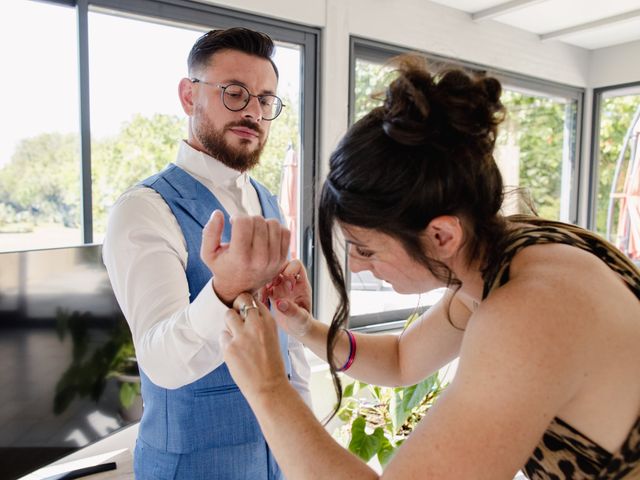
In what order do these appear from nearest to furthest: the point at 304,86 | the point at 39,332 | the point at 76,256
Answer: the point at 39,332 < the point at 76,256 < the point at 304,86

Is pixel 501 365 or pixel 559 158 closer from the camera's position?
pixel 501 365

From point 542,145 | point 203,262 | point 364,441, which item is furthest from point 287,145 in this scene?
point 542,145

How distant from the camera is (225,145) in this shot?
1474mm

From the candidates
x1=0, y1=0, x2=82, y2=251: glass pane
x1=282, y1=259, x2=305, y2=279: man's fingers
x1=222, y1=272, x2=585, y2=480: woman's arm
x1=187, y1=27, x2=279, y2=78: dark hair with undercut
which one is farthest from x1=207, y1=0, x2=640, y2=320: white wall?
x1=222, y1=272, x2=585, y2=480: woman's arm

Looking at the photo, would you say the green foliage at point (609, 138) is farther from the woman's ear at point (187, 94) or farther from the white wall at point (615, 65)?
the woman's ear at point (187, 94)

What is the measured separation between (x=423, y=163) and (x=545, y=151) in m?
4.10

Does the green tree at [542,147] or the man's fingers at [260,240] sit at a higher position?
the green tree at [542,147]

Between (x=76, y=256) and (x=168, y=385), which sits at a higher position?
(x=76, y=256)

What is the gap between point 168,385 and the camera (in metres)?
1.08

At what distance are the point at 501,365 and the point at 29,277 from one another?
1.26m

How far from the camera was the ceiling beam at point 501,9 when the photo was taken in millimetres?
3245

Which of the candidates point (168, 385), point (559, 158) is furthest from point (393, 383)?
point (559, 158)

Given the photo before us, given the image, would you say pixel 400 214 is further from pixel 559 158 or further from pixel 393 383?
pixel 559 158

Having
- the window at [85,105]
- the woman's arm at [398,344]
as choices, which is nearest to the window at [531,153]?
the window at [85,105]
